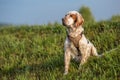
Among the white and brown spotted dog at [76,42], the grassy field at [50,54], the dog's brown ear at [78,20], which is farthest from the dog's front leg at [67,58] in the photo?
the dog's brown ear at [78,20]

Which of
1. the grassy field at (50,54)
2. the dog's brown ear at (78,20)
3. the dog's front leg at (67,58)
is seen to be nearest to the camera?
the dog's brown ear at (78,20)

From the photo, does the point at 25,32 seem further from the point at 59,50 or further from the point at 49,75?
the point at 49,75

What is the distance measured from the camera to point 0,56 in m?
15.3

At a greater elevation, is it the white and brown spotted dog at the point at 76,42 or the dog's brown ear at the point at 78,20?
the dog's brown ear at the point at 78,20

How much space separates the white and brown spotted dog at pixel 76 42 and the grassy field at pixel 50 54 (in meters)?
0.21

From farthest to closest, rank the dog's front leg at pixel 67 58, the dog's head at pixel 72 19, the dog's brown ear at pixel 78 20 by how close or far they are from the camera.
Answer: the dog's front leg at pixel 67 58
the dog's brown ear at pixel 78 20
the dog's head at pixel 72 19

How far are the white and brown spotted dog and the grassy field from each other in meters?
0.21

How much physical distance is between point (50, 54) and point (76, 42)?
2.65m

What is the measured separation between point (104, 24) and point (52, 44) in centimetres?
187

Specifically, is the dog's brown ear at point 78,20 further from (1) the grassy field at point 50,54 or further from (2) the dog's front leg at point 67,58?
(1) the grassy field at point 50,54

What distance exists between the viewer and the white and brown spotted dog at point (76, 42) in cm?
1150

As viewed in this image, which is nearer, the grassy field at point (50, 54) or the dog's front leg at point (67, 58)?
the grassy field at point (50, 54)

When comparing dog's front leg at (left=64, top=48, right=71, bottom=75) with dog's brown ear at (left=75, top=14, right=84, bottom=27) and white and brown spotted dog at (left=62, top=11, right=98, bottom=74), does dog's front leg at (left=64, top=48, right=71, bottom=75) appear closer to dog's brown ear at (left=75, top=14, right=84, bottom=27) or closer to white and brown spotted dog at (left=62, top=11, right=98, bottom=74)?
white and brown spotted dog at (left=62, top=11, right=98, bottom=74)

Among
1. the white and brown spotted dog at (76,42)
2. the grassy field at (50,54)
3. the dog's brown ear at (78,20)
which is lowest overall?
the grassy field at (50,54)
